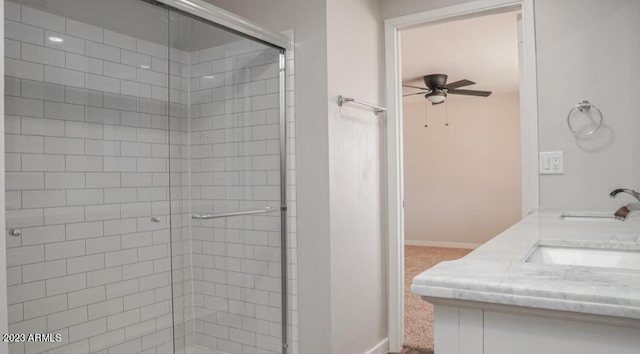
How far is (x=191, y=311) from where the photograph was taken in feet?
7.41

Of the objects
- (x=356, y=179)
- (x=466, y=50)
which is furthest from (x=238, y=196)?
(x=466, y=50)

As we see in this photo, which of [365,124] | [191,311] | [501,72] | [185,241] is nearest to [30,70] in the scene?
[185,241]

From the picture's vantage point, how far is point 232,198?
7.98 feet

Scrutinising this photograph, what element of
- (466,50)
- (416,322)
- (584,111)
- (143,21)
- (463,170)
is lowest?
(416,322)

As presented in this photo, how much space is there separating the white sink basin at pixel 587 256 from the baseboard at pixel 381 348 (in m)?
1.61

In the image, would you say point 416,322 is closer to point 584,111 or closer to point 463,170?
point 584,111

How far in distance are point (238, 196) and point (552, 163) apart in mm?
1719

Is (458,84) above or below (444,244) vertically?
above

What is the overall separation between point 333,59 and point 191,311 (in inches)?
59.3

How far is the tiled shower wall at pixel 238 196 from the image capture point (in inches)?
90.8

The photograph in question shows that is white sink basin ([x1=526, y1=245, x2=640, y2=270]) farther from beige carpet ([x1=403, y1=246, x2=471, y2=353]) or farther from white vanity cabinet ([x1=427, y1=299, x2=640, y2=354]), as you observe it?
beige carpet ([x1=403, y1=246, x2=471, y2=353])

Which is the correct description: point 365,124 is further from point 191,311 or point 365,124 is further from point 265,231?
point 191,311

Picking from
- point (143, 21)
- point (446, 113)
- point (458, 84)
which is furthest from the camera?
point (446, 113)

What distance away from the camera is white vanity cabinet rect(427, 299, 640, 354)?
745 mm
